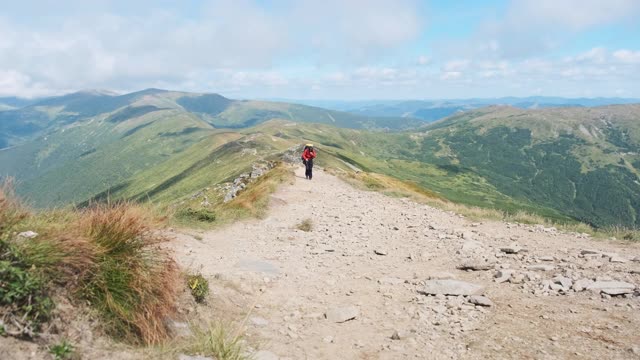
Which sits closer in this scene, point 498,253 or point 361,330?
point 361,330

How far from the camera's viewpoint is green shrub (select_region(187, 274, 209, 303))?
10.0m

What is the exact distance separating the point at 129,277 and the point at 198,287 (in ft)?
8.28

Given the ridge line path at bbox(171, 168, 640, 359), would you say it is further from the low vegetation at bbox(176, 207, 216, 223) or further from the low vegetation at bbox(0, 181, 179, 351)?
the low vegetation at bbox(0, 181, 179, 351)

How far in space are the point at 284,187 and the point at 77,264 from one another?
24922mm

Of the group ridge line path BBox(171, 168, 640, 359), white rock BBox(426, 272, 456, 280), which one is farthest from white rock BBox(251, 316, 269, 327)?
white rock BBox(426, 272, 456, 280)

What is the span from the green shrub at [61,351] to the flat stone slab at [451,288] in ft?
30.6

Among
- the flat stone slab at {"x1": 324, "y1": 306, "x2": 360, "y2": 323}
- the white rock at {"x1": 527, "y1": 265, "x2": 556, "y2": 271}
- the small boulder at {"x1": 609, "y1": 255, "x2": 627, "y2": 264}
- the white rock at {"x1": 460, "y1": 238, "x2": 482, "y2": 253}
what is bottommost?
the flat stone slab at {"x1": 324, "y1": 306, "x2": 360, "y2": 323}

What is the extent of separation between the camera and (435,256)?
16.8m

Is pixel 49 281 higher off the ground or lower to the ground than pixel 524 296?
higher

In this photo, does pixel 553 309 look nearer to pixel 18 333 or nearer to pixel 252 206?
pixel 18 333

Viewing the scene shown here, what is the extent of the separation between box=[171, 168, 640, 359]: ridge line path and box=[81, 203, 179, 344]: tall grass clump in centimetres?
154

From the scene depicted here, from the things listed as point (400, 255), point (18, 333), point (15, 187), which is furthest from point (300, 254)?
point (18, 333)

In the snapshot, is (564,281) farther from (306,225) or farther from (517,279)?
(306,225)

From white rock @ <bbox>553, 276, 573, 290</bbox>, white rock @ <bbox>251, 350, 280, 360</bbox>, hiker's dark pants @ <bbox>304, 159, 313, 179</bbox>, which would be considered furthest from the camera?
hiker's dark pants @ <bbox>304, 159, 313, 179</bbox>
